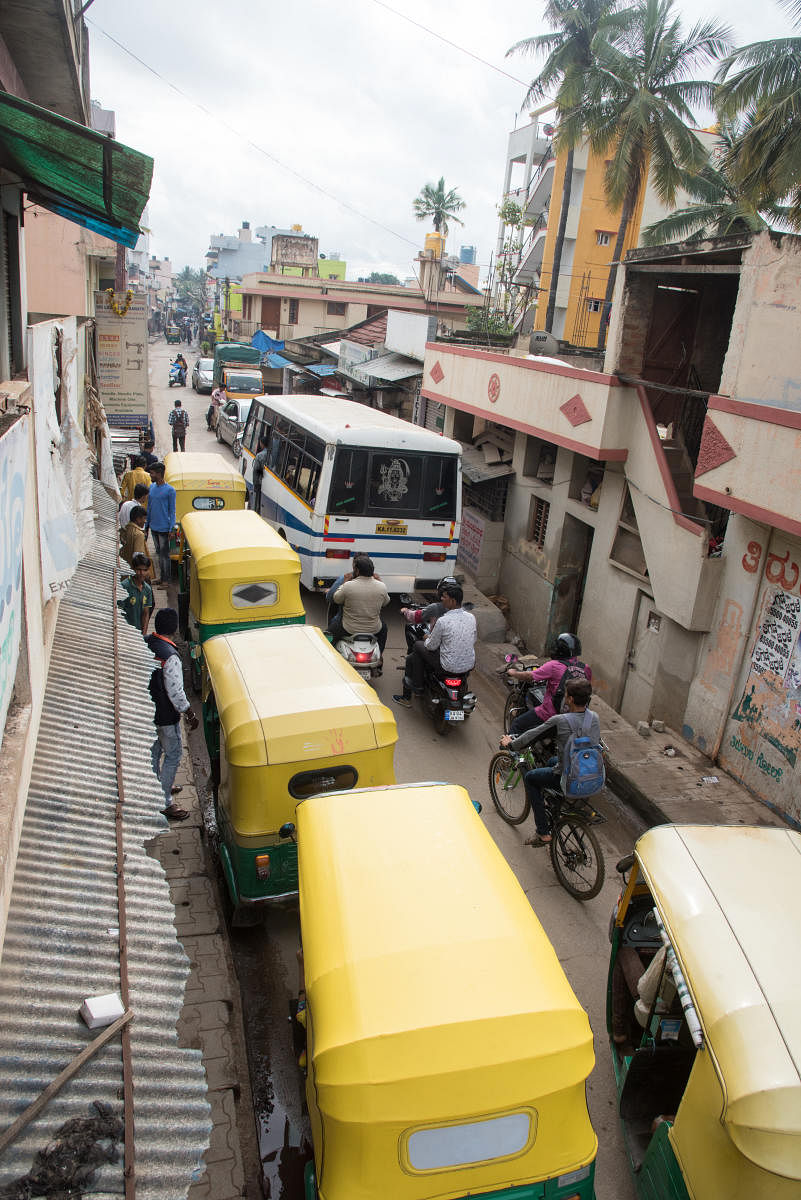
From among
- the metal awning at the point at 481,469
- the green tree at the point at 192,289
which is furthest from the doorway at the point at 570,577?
the green tree at the point at 192,289

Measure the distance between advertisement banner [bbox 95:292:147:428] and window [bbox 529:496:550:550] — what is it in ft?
32.9

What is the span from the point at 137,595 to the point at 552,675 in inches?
161

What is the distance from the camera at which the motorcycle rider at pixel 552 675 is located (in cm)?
720

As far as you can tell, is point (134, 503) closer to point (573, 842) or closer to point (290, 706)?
point (290, 706)

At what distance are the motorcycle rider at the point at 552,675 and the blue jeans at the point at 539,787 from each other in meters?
0.62

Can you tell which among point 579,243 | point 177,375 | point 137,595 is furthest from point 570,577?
point 177,375

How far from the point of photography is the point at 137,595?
7.95 meters

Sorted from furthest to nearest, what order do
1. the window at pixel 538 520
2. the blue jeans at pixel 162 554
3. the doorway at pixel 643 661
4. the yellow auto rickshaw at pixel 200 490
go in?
the window at pixel 538 520 < the yellow auto rickshaw at pixel 200 490 < the blue jeans at pixel 162 554 < the doorway at pixel 643 661

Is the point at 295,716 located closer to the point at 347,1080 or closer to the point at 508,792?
the point at 347,1080

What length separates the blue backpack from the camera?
6215 millimetres

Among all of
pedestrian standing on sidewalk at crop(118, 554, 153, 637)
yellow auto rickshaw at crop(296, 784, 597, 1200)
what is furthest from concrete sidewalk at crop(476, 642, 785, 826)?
yellow auto rickshaw at crop(296, 784, 597, 1200)

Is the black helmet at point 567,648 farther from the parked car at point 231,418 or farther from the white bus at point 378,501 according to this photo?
the parked car at point 231,418

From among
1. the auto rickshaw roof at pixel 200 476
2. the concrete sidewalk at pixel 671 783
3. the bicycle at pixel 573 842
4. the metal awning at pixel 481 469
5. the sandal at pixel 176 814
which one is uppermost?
the metal awning at pixel 481 469

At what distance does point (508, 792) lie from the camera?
7.69 meters
